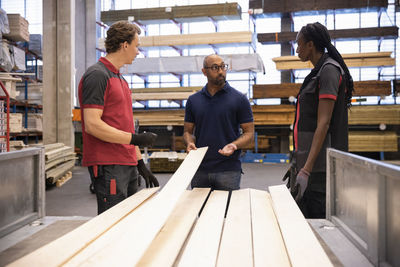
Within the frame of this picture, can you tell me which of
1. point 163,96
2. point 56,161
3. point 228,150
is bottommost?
point 56,161

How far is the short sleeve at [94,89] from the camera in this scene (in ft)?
6.29

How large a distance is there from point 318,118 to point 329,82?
0.68ft

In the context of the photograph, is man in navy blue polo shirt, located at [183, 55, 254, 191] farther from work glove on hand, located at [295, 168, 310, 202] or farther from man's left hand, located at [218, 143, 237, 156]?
work glove on hand, located at [295, 168, 310, 202]

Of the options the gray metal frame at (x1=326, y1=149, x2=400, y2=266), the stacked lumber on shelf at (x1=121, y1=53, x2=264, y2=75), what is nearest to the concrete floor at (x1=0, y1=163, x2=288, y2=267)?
the gray metal frame at (x1=326, y1=149, x2=400, y2=266)

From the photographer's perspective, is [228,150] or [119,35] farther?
[228,150]

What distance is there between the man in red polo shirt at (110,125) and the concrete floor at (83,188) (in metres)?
2.80

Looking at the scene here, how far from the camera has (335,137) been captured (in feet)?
6.98

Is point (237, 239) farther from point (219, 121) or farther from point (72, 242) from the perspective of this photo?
point (219, 121)

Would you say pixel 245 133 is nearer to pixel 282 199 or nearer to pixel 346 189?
pixel 282 199

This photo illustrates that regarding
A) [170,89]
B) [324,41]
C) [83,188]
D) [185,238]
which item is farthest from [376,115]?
[185,238]

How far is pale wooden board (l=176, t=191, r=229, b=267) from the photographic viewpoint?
41.2 inches

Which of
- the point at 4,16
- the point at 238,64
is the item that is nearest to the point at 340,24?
the point at 238,64

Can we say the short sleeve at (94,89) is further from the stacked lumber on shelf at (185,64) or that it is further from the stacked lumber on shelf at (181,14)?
the stacked lumber on shelf at (181,14)

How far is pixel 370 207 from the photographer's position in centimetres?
125
